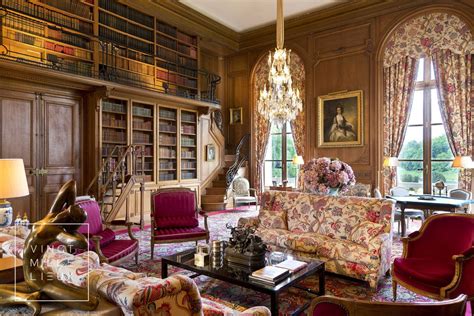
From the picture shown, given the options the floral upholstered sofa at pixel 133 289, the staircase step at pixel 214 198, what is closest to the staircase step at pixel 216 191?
the staircase step at pixel 214 198

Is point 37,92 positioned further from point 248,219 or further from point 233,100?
point 233,100

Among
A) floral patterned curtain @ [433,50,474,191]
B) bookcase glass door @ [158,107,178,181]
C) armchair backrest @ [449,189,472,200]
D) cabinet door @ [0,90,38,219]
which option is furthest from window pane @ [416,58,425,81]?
cabinet door @ [0,90,38,219]

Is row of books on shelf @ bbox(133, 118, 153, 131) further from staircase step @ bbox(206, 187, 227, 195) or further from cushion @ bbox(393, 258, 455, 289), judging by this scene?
cushion @ bbox(393, 258, 455, 289)

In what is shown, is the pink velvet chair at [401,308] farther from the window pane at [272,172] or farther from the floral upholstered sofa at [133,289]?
the window pane at [272,172]

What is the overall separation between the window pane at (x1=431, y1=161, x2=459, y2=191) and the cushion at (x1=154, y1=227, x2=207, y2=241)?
5.37m

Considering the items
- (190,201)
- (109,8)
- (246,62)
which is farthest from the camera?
(246,62)

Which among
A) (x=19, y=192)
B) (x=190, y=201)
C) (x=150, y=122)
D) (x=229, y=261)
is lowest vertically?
(x=229, y=261)

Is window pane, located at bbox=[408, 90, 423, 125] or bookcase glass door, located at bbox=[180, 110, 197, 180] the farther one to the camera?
bookcase glass door, located at bbox=[180, 110, 197, 180]

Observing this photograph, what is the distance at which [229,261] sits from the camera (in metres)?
2.88

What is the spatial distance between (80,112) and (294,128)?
542 centimetres

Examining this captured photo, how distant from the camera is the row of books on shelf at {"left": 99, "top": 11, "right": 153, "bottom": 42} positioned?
668 centimetres

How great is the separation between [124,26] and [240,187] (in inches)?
199

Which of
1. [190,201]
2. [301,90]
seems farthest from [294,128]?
[190,201]

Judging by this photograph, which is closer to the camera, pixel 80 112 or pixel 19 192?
pixel 19 192
